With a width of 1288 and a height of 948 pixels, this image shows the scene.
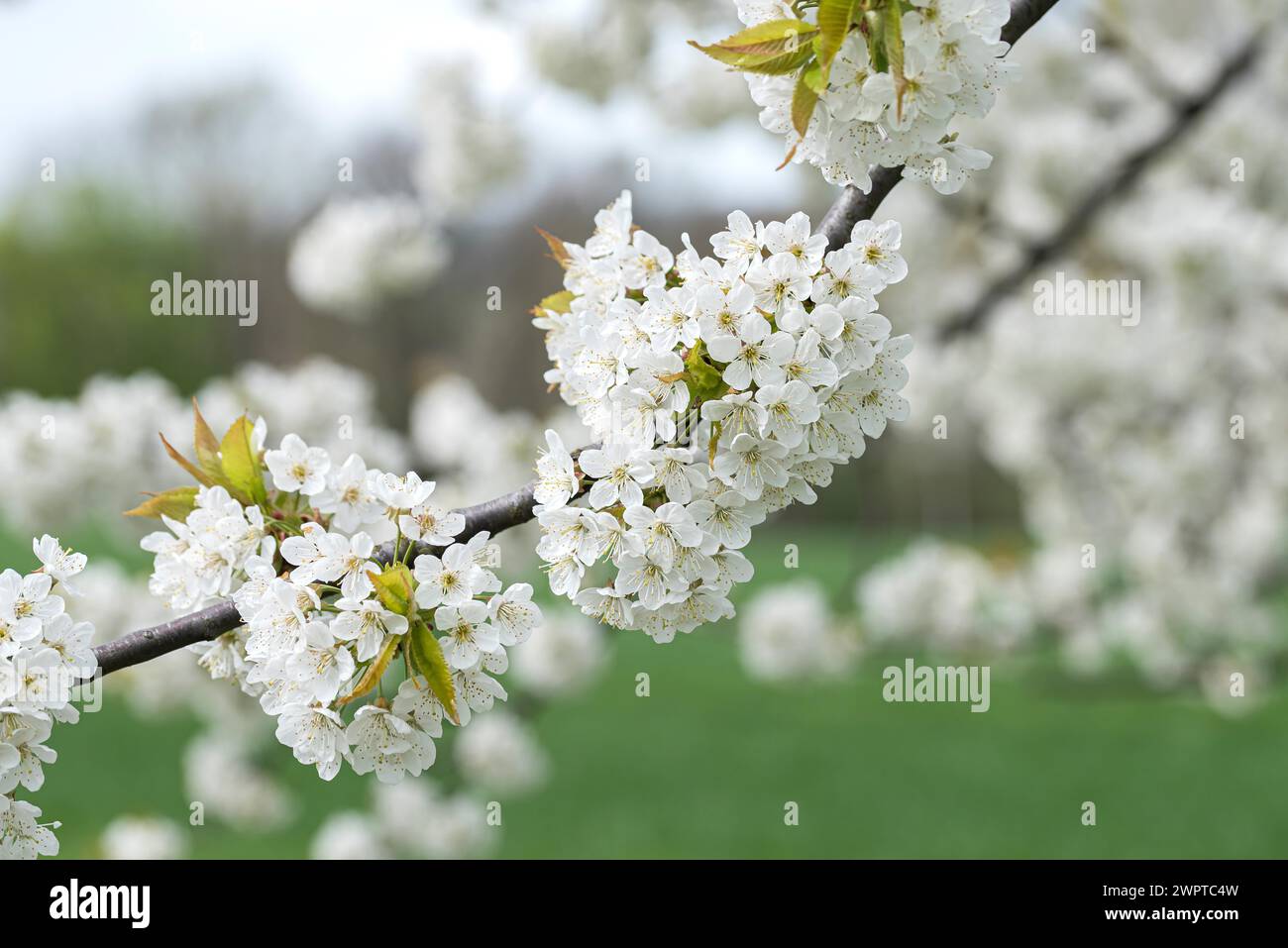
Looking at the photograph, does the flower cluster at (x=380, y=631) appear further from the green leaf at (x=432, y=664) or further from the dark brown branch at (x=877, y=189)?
the dark brown branch at (x=877, y=189)

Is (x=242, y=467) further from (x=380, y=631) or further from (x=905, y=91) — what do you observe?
(x=905, y=91)

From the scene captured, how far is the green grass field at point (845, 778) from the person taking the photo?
553cm

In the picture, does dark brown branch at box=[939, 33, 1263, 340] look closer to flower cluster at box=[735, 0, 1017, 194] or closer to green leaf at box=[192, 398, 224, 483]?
flower cluster at box=[735, 0, 1017, 194]

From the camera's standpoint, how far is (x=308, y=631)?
1013 millimetres

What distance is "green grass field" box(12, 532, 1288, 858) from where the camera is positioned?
5527 millimetres

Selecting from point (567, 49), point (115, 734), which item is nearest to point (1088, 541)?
point (567, 49)

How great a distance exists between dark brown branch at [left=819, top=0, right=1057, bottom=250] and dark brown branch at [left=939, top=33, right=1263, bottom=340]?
1.98m

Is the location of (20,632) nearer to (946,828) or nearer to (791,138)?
(791,138)

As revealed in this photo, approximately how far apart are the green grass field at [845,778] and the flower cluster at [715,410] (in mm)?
2728

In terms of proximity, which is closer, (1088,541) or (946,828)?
(1088,541)

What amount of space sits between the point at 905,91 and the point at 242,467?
831 millimetres

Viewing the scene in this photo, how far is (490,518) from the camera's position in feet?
3.70

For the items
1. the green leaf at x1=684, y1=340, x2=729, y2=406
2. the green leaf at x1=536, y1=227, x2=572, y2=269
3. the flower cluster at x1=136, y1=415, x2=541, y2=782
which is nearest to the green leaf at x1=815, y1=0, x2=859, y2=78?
the green leaf at x1=684, y1=340, x2=729, y2=406
